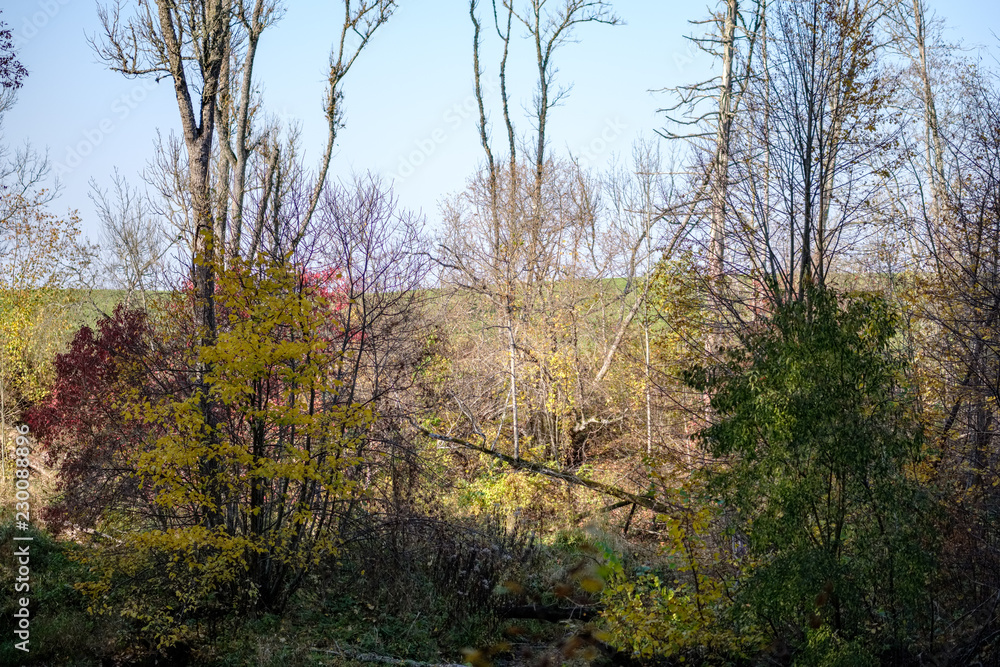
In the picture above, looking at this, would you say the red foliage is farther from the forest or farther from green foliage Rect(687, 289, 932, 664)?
green foliage Rect(687, 289, 932, 664)

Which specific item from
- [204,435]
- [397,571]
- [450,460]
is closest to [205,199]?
[204,435]

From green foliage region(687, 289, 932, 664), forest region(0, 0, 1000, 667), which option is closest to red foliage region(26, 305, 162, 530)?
forest region(0, 0, 1000, 667)

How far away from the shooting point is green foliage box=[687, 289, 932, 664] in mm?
6082

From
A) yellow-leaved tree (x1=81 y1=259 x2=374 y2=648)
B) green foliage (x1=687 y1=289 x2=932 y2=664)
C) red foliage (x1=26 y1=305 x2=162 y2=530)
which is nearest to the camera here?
green foliage (x1=687 y1=289 x2=932 y2=664)

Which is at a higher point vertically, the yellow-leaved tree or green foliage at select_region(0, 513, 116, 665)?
the yellow-leaved tree

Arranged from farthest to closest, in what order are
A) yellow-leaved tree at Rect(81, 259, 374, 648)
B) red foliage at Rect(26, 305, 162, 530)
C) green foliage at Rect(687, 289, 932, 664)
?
red foliage at Rect(26, 305, 162, 530)
yellow-leaved tree at Rect(81, 259, 374, 648)
green foliage at Rect(687, 289, 932, 664)

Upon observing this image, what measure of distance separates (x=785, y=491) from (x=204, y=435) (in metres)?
5.09

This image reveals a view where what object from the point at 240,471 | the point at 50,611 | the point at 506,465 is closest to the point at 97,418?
the point at 50,611

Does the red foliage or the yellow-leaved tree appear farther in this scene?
the red foliage

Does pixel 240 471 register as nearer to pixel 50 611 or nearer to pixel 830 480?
pixel 50 611

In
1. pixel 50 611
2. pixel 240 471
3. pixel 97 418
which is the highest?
pixel 97 418

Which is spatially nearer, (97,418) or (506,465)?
(97,418)

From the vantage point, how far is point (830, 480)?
20.7 ft

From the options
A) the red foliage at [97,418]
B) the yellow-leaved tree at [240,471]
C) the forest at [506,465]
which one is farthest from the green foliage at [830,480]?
the red foliage at [97,418]
